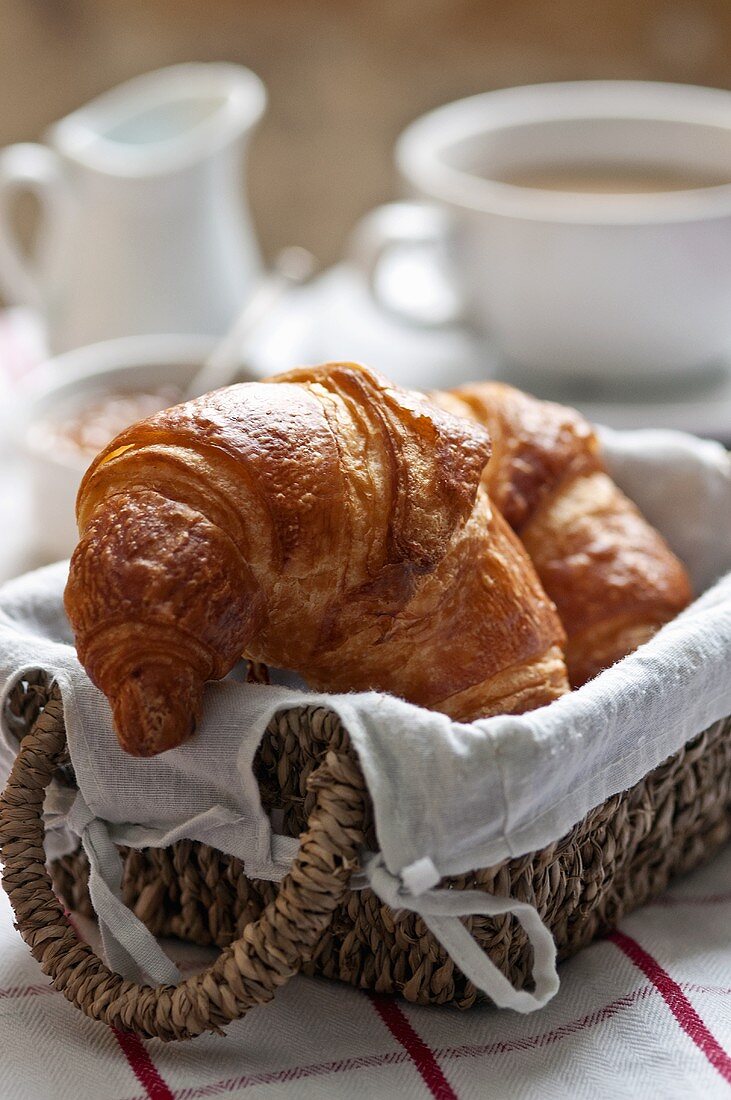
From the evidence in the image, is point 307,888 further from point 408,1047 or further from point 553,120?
point 553,120

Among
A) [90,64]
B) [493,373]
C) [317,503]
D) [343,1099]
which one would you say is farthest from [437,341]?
[90,64]

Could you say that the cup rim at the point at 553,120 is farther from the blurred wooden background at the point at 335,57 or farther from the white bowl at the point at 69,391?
the blurred wooden background at the point at 335,57

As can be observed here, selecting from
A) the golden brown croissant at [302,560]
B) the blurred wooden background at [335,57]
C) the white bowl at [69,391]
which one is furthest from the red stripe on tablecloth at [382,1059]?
the blurred wooden background at [335,57]

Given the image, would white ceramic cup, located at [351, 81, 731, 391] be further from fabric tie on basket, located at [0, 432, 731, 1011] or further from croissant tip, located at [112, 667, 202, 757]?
croissant tip, located at [112, 667, 202, 757]

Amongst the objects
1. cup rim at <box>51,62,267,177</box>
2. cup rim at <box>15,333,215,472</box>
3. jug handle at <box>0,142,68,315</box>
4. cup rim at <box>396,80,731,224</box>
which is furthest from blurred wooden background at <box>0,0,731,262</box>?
cup rim at <box>15,333,215,472</box>

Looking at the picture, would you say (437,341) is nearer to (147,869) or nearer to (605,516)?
(605,516)

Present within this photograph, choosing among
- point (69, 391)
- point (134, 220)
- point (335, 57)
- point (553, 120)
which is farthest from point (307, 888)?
point (335, 57)
